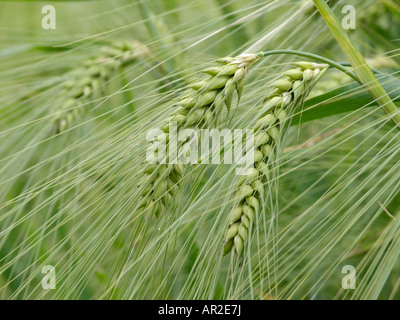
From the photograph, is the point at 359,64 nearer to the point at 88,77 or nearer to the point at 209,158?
the point at 209,158

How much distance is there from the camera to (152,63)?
0.68m

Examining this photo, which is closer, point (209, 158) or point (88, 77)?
point (209, 158)

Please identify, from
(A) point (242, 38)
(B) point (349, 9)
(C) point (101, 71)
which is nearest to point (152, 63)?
(C) point (101, 71)

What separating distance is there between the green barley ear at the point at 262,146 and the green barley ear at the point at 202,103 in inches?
1.4

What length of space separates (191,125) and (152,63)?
312 mm

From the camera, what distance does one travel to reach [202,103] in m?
0.39

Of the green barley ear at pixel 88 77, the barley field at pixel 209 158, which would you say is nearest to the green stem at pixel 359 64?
the barley field at pixel 209 158

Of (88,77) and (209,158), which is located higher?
(88,77)

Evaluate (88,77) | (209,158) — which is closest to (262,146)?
(209,158)

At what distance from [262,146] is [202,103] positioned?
0.07 metres

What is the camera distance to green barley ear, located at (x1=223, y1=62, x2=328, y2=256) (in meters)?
0.39

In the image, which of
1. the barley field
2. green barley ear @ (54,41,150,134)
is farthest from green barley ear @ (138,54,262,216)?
green barley ear @ (54,41,150,134)

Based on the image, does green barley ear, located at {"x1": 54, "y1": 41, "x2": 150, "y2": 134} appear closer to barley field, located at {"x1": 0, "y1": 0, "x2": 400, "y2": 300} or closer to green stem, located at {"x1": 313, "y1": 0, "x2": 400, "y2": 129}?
barley field, located at {"x1": 0, "y1": 0, "x2": 400, "y2": 300}

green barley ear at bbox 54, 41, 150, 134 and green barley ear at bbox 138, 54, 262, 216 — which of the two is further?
green barley ear at bbox 54, 41, 150, 134
